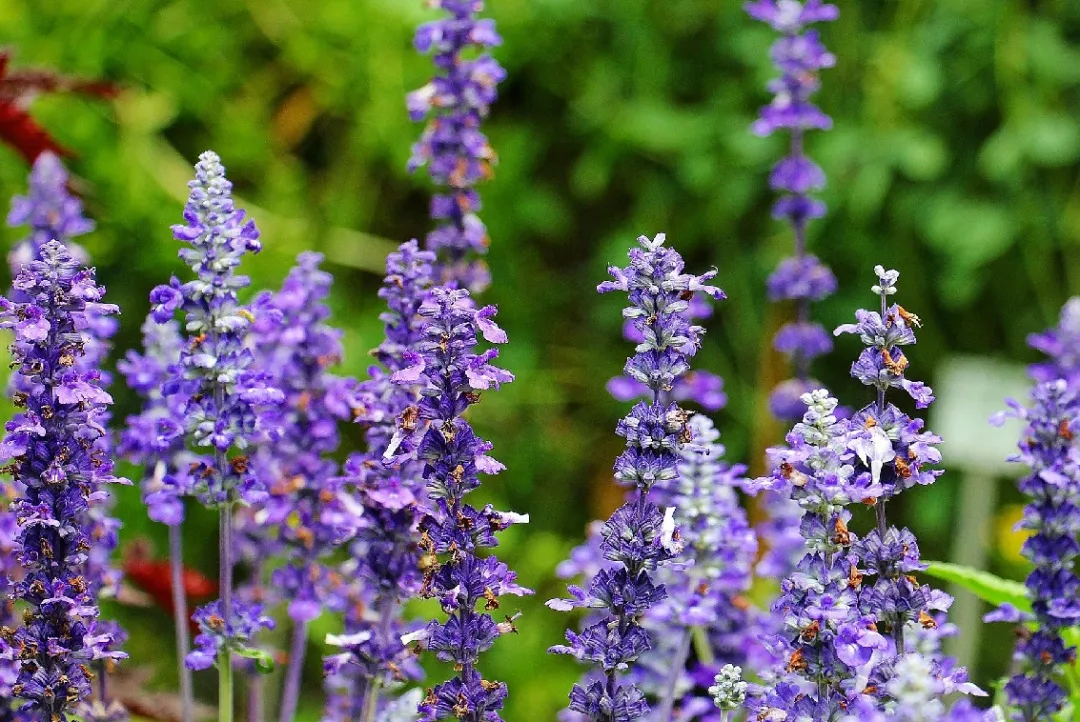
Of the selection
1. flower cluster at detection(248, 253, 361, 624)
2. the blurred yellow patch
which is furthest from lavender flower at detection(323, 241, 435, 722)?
the blurred yellow patch

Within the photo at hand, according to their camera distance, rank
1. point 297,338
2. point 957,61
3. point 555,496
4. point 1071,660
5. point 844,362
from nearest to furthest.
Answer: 1. point 1071,660
2. point 297,338
3. point 957,61
4. point 844,362
5. point 555,496

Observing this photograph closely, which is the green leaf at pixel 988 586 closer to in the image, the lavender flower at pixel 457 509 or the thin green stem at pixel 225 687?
the lavender flower at pixel 457 509

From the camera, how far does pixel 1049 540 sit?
4.10 ft

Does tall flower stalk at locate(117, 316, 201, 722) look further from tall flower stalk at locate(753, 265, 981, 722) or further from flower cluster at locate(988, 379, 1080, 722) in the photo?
flower cluster at locate(988, 379, 1080, 722)

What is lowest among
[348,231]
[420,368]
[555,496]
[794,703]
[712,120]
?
[794,703]

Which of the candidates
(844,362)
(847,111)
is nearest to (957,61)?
(847,111)

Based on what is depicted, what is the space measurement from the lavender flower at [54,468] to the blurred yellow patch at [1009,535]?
2.64 m

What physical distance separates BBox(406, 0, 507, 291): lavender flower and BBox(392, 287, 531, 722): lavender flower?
19.6 inches

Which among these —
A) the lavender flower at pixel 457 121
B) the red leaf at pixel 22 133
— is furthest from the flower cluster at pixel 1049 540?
the red leaf at pixel 22 133

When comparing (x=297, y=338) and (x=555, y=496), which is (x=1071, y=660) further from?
(x=555, y=496)

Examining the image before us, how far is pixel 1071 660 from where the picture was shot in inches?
50.8

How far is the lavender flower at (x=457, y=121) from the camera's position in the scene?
1.59 meters

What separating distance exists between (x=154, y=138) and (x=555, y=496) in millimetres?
1459

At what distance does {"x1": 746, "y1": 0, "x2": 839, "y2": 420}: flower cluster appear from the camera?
1816mm
